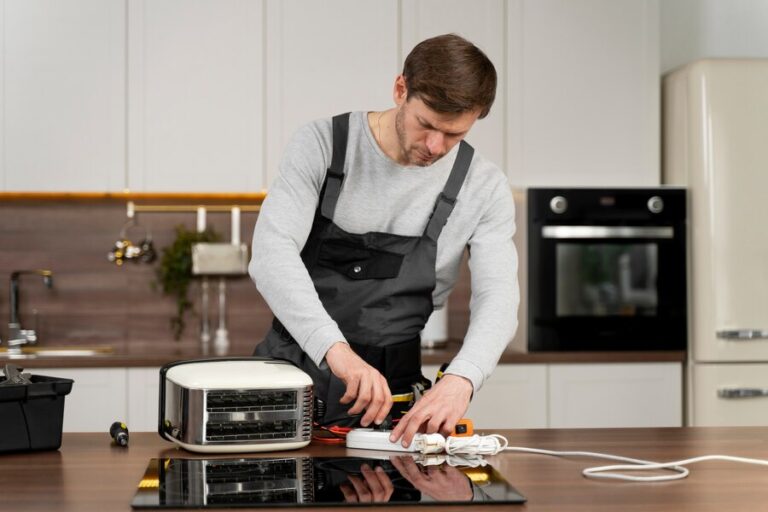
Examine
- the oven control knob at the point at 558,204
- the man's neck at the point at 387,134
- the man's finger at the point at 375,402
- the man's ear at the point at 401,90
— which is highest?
the man's ear at the point at 401,90

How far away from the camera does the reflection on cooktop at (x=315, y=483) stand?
1296 millimetres

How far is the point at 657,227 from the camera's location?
342 cm

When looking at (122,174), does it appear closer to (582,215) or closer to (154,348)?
(154,348)

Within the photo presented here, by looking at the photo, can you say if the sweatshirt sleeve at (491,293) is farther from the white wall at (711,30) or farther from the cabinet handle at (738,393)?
the white wall at (711,30)

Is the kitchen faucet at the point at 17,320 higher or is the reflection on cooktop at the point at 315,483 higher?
the kitchen faucet at the point at 17,320

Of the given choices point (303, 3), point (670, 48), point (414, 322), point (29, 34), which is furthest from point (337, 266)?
point (670, 48)

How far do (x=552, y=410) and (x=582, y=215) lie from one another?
0.67m

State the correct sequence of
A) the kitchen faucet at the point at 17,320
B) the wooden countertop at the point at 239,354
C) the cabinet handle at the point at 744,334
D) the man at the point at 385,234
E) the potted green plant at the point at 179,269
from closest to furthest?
the man at the point at 385,234 → the wooden countertop at the point at 239,354 → the cabinet handle at the point at 744,334 → the kitchen faucet at the point at 17,320 → the potted green plant at the point at 179,269

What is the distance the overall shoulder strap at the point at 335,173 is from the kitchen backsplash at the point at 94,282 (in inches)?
70.5

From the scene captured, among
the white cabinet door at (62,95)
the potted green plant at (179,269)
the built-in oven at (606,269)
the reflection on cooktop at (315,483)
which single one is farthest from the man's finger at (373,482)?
the potted green plant at (179,269)

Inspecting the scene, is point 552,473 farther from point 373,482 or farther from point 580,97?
point 580,97

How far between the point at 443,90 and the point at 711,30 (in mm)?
2570

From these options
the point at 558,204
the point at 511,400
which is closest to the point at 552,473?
the point at 511,400

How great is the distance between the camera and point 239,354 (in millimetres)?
3418
